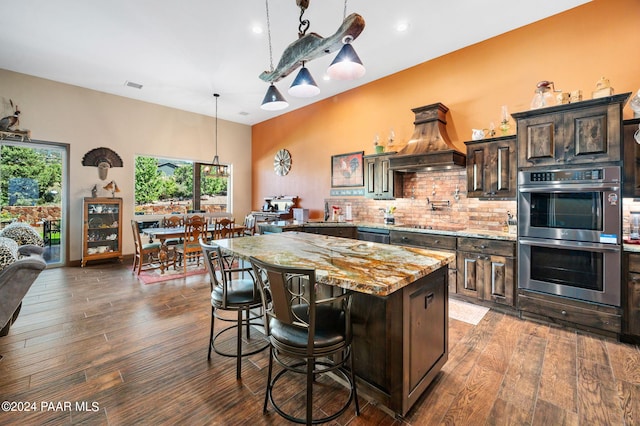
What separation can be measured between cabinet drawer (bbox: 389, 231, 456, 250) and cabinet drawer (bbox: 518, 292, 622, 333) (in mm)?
927

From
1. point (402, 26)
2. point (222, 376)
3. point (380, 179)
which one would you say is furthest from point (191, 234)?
point (402, 26)

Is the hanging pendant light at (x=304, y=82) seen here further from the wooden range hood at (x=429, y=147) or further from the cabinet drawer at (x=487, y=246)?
the cabinet drawer at (x=487, y=246)

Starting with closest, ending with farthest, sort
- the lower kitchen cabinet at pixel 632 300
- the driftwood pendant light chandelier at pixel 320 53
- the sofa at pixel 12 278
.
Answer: the driftwood pendant light chandelier at pixel 320 53 → the sofa at pixel 12 278 → the lower kitchen cabinet at pixel 632 300

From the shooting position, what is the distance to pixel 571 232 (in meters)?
2.80

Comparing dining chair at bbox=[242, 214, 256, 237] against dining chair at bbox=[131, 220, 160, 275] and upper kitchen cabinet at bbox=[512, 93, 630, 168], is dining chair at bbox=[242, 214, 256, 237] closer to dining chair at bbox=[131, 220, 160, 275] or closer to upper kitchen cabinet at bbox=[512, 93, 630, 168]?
dining chair at bbox=[131, 220, 160, 275]

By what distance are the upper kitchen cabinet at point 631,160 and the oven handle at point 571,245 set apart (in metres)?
0.55

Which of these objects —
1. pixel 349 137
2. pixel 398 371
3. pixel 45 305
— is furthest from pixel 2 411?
pixel 349 137

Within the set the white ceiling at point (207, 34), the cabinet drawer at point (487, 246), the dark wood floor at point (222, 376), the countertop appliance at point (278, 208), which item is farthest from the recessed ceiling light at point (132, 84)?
the cabinet drawer at point (487, 246)

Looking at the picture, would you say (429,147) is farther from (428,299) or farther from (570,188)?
(428,299)

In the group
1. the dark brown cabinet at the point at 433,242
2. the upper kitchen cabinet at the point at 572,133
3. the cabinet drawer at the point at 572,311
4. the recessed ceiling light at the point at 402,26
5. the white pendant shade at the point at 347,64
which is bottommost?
the cabinet drawer at the point at 572,311

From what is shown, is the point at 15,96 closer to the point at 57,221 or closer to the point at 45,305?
the point at 57,221

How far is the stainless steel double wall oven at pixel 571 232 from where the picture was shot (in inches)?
103

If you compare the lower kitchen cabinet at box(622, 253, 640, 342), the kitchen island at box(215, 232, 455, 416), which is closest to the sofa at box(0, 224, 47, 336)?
Answer: the kitchen island at box(215, 232, 455, 416)

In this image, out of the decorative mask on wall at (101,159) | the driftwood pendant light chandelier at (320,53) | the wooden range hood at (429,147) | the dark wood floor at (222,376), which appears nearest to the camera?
the dark wood floor at (222,376)
